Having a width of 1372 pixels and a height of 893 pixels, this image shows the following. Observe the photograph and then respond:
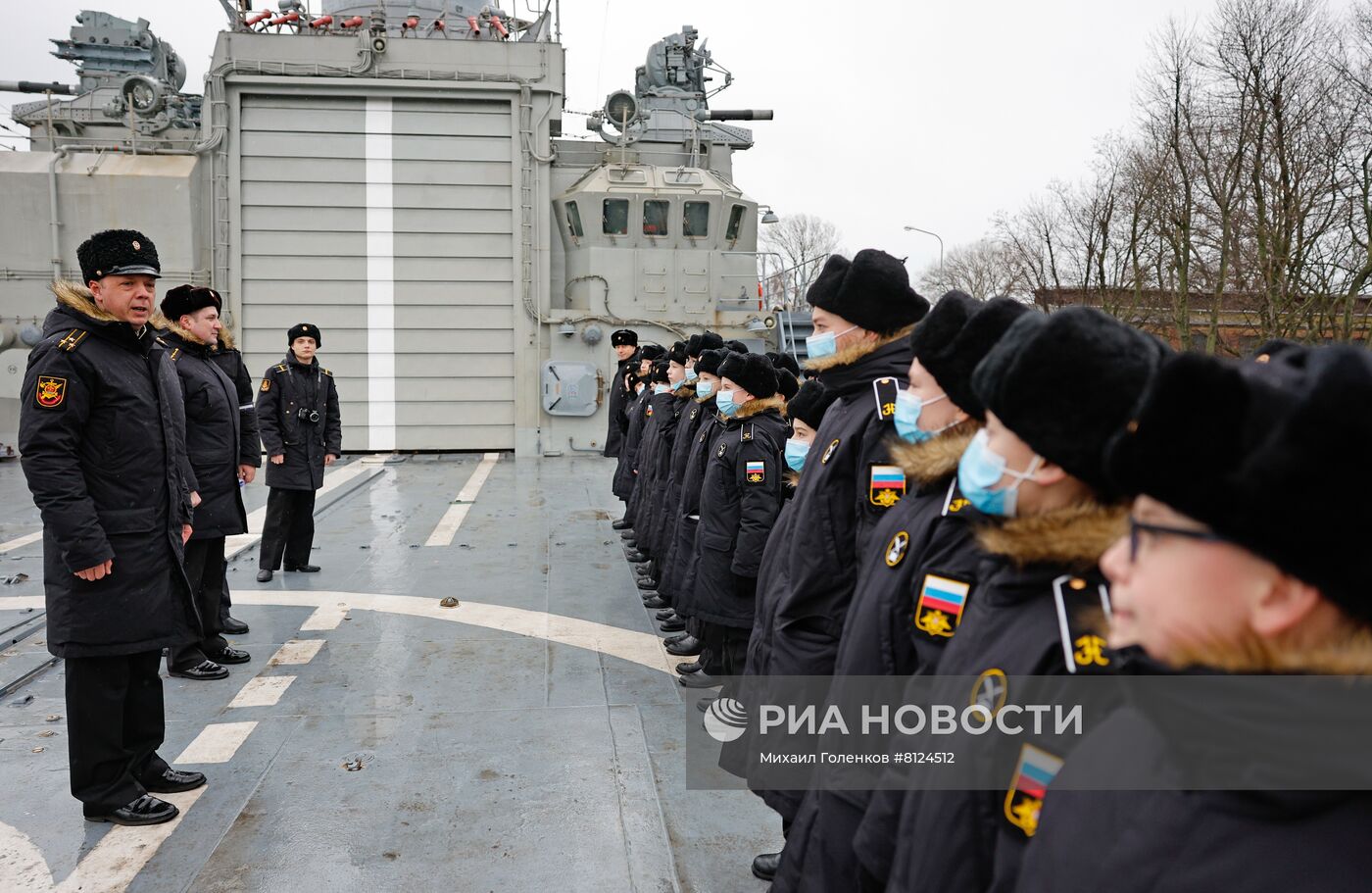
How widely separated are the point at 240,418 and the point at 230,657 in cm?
186

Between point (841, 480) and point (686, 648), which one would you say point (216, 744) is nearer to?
point (686, 648)

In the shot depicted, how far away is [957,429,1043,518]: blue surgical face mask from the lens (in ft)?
5.97

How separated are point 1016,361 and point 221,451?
575 cm

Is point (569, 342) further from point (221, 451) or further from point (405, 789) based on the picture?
point (405, 789)

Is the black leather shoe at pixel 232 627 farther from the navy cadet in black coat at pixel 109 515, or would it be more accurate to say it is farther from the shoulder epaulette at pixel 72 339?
the shoulder epaulette at pixel 72 339

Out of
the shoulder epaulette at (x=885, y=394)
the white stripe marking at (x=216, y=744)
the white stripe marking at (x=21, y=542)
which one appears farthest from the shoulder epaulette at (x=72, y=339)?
the white stripe marking at (x=21, y=542)

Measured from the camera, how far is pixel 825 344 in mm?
3482

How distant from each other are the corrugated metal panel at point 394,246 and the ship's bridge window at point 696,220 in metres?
3.21

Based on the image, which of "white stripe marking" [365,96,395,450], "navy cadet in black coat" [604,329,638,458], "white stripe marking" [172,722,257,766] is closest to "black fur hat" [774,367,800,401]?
"white stripe marking" [172,722,257,766]

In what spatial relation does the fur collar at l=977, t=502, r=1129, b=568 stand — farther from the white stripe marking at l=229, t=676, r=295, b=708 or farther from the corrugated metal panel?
the corrugated metal panel

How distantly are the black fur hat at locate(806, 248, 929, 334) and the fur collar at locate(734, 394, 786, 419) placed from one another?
1854 mm

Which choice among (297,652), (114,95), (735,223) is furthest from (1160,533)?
(114,95)

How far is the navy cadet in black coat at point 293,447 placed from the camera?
791 cm

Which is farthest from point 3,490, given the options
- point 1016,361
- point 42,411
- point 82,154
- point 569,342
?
point 1016,361
